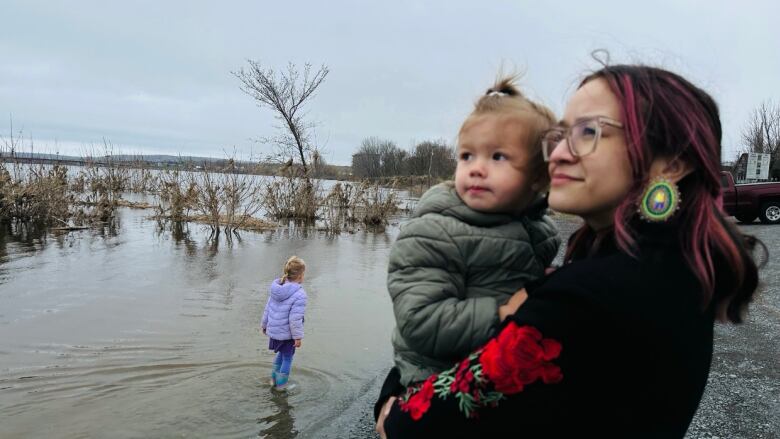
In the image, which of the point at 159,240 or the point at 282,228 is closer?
the point at 159,240

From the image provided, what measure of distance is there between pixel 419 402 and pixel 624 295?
521 mm

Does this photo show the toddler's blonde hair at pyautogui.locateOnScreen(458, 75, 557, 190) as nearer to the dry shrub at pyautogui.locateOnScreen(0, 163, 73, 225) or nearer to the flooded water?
the flooded water

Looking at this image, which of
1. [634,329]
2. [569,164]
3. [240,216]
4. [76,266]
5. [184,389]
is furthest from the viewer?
[240,216]

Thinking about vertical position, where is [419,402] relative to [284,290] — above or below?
above

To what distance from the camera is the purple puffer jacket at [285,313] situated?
586 centimetres

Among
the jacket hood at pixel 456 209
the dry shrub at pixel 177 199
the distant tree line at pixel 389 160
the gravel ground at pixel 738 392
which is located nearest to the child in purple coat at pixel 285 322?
the gravel ground at pixel 738 392

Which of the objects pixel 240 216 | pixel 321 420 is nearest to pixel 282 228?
pixel 240 216

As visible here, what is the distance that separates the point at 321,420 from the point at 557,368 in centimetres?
442

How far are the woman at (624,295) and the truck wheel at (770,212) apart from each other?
69.6ft

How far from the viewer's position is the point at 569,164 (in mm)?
1177

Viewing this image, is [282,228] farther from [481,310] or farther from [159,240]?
[481,310]

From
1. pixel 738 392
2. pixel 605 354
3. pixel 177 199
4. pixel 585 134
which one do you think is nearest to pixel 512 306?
pixel 605 354

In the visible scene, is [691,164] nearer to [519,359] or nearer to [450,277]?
[519,359]

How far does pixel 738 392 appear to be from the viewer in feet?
14.9
